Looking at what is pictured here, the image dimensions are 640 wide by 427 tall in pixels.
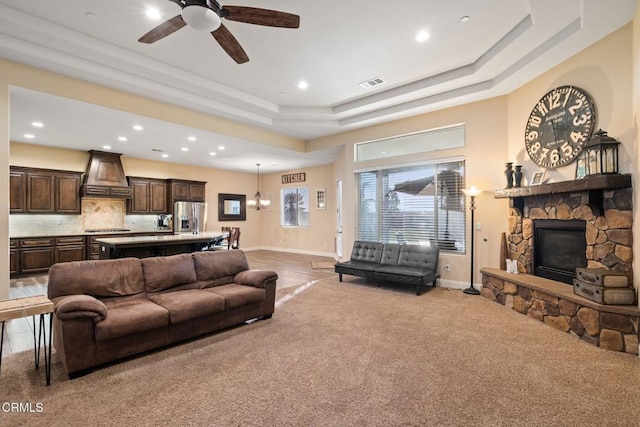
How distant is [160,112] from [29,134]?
343cm

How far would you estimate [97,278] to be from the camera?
10.5 feet

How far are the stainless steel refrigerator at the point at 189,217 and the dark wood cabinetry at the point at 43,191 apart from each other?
2.35 meters

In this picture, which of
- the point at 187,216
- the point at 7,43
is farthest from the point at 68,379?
the point at 187,216

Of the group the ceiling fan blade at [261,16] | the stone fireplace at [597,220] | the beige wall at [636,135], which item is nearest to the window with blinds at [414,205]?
the stone fireplace at [597,220]

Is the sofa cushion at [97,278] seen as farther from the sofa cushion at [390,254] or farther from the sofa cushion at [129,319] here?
the sofa cushion at [390,254]

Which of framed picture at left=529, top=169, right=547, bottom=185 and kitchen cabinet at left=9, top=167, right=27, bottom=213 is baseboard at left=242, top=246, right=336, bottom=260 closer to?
framed picture at left=529, top=169, right=547, bottom=185

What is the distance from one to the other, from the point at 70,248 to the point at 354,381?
305 inches

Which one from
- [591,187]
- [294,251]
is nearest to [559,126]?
[591,187]

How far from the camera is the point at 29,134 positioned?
6266 mm

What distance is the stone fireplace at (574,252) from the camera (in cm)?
305

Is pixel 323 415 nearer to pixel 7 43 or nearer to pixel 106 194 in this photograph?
pixel 7 43

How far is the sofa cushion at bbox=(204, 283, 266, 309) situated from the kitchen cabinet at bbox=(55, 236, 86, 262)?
5.55 meters

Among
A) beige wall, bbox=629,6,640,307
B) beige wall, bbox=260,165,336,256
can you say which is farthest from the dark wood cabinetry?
beige wall, bbox=629,6,640,307

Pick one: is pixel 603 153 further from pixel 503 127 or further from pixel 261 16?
pixel 261 16
